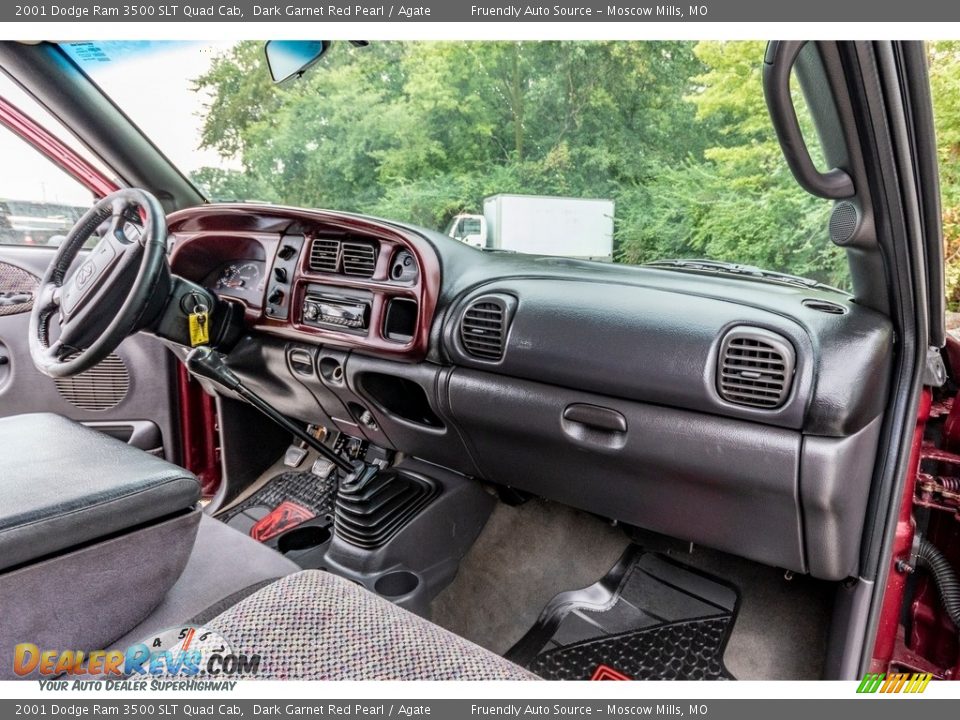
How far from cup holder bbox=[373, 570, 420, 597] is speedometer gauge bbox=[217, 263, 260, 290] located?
1070 millimetres

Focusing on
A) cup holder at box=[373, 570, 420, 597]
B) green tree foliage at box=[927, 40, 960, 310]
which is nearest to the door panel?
cup holder at box=[373, 570, 420, 597]

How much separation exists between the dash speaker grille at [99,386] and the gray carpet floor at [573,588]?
156cm

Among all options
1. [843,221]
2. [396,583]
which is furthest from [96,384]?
[843,221]

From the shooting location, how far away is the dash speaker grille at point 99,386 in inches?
98.3

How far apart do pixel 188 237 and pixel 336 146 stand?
0.69 metres

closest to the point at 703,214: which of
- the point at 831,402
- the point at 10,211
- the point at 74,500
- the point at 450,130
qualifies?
the point at 831,402

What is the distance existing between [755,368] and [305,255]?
137 cm

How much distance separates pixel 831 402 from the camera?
3.79ft

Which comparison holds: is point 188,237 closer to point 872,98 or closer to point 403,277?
point 403,277

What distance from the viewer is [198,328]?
1.86 m

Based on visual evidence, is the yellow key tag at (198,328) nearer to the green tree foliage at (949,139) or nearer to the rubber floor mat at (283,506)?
the rubber floor mat at (283,506)

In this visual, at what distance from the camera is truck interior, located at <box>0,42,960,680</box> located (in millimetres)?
1027

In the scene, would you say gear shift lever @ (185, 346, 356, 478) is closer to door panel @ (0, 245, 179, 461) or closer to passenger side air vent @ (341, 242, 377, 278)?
passenger side air vent @ (341, 242, 377, 278)

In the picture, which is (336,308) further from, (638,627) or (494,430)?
(638,627)
